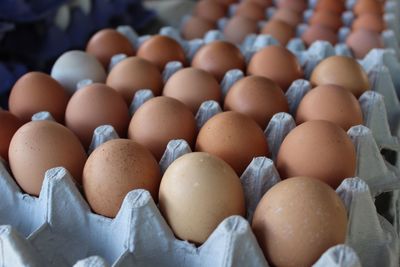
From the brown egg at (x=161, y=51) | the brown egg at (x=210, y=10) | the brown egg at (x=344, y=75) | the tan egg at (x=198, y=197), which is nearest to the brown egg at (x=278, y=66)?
the brown egg at (x=344, y=75)

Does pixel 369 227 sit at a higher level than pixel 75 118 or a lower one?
lower

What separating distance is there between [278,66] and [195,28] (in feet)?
1.54

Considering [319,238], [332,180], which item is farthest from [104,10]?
[319,238]

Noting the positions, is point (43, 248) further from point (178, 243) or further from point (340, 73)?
point (340, 73)

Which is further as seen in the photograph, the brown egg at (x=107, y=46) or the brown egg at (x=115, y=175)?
the brown egg at (x=107, y=46)

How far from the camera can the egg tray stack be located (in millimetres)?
553

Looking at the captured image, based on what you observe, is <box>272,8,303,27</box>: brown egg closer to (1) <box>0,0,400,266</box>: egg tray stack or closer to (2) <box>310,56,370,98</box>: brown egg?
(2) <box>310,56,370,98</box>: brown egg

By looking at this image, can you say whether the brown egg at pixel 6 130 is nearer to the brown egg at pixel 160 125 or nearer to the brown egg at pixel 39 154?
the brown egg at pixel 39 154

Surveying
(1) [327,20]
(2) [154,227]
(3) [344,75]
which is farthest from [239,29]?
(2) [154,227]

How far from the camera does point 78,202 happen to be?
657mm

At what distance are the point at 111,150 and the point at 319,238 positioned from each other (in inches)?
11.4

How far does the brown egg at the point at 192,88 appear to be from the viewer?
0.89 meters

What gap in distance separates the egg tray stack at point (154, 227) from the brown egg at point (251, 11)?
2.39 feet

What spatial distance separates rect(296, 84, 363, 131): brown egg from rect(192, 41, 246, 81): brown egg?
0.24 meters
